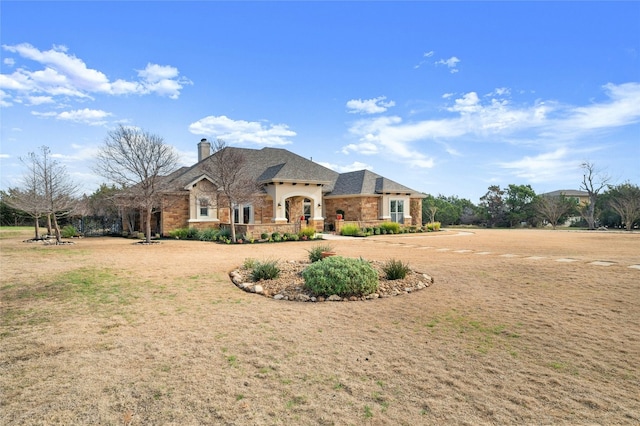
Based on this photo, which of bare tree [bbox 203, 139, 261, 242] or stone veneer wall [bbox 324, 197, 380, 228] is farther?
stone veneer wall [bbox 324, 197, 380, 228]

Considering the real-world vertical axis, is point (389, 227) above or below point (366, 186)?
below

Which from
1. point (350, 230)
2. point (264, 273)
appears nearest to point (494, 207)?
point (350, 230)

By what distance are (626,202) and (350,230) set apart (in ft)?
97.4

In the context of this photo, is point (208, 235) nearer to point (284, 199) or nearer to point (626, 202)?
point (284, 199)

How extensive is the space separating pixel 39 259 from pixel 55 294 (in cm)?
636

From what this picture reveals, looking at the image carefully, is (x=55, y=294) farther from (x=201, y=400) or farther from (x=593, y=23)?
(x=593, y=23)

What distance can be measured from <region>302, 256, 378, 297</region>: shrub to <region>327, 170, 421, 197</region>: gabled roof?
760 inches

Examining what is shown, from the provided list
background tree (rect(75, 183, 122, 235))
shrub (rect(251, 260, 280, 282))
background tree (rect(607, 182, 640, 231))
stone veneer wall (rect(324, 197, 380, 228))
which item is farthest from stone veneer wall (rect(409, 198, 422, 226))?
background tree (rect(75, 183, 122, 235))

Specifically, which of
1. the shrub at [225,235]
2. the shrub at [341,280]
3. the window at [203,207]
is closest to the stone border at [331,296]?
the shrub at [341,280]

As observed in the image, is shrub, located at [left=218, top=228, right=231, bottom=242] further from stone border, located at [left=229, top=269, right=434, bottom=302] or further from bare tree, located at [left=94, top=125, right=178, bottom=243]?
stone border, located at [left=229, top=269, right=434, bottom=302]

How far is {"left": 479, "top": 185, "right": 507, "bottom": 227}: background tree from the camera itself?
41.7 metres

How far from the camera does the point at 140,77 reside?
46.5 feet

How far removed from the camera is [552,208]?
37969 mm

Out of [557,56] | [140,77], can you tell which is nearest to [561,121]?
[557,56]
